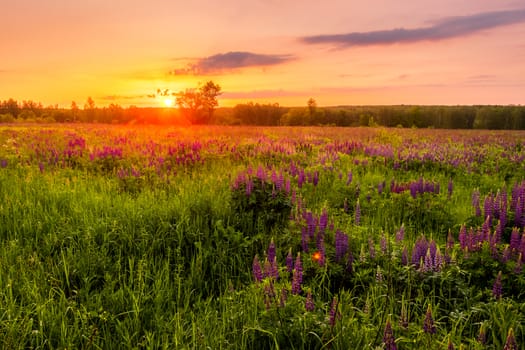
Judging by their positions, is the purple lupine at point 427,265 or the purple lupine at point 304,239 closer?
the purple lupine at point 427,265

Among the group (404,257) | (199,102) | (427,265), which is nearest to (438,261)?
(427,265)

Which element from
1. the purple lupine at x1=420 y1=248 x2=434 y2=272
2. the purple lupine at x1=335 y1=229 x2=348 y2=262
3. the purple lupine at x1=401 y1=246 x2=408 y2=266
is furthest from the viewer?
the purple lupine at x1=335 y1=229 x2=348 y2=262

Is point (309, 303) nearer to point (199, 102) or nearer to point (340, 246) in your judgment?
point (340, 246)

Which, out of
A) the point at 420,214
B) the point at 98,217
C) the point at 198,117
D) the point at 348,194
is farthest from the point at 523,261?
the point at 198,117

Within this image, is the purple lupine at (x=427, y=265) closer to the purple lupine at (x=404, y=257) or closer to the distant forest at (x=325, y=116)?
the purple lupine at (x=404, y=257)

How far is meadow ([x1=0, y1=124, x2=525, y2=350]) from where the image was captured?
7.70 ft

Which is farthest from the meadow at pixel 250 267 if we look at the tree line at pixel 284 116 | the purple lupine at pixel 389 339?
the tree line at pixel 284 116

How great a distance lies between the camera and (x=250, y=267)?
3.68m

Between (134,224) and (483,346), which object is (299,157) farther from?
(483,346)

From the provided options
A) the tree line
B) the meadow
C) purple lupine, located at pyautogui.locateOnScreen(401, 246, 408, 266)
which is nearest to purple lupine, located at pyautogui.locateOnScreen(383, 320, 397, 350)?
the meadow

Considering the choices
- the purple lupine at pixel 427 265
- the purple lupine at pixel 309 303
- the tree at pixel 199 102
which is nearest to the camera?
the purple lupine at pixel 309 303

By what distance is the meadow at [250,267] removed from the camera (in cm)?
235

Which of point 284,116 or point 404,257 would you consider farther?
point 284,116

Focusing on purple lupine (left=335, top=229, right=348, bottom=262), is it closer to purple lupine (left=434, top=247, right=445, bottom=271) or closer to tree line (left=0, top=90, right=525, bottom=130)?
purple lupine (left=434, top=247, right=445, bottom=271)
